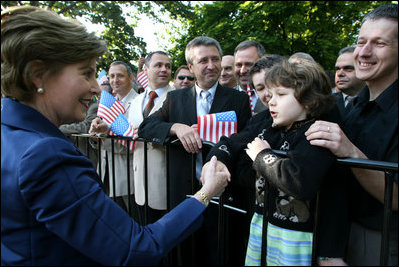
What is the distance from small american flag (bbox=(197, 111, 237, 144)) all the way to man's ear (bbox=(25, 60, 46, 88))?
4.69 feet

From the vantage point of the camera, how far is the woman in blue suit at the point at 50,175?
1123 millimetres

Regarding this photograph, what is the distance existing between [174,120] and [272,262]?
1.72 m

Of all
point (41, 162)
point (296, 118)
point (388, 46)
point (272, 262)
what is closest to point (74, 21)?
point (41, 162)

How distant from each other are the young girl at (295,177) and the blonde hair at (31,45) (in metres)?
1.13

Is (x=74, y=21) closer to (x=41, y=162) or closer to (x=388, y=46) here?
(x=41, y=162)

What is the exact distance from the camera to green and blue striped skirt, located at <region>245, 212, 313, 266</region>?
1.65 m

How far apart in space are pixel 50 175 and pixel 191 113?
1.93m

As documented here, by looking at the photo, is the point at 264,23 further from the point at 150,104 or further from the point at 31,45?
the point at 31,45

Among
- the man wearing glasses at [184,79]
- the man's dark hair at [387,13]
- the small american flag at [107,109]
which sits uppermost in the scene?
the man's dark hair at [387,13]

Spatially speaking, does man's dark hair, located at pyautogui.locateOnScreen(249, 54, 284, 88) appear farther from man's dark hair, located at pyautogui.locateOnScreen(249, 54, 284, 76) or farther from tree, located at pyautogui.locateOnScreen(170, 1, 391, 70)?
tree, located at pyautogui.locateOnScreen(170, 1, 391, 70)

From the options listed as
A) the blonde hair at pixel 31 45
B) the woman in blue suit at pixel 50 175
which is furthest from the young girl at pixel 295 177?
the blonde hair at pixel 31 45

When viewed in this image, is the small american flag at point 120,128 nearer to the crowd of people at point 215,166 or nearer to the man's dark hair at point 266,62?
the crowd of people at point 215,166

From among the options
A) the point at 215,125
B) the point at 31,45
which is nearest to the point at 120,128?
the point at 215,125

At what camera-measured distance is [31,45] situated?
1.23 m
